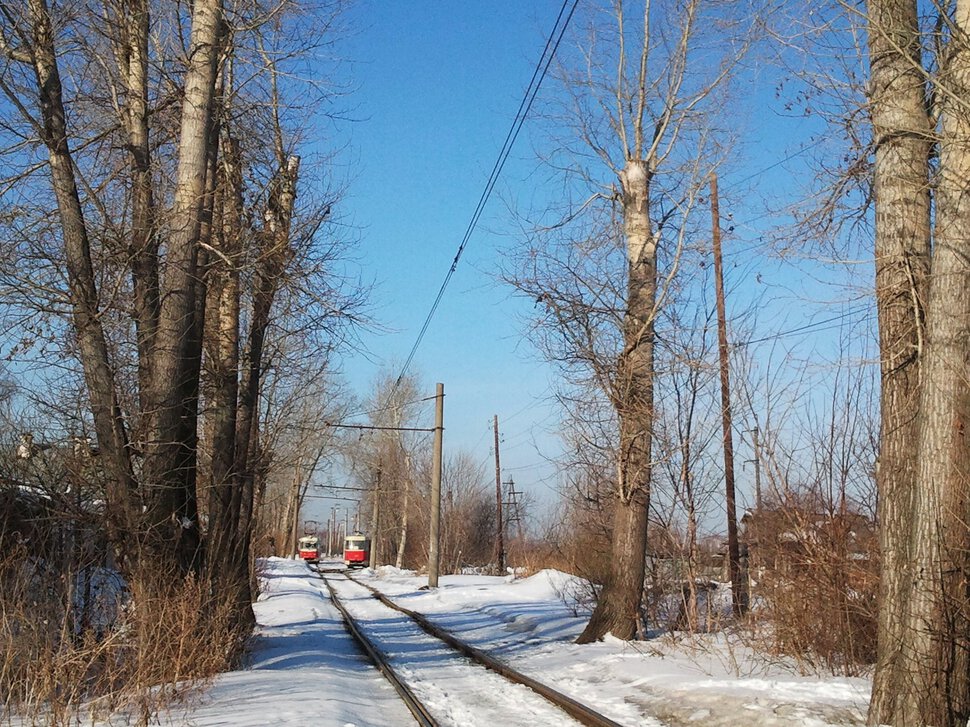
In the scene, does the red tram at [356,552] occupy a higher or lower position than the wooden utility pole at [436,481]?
lower

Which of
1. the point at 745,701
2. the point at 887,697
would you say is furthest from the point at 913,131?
the point at 745,701

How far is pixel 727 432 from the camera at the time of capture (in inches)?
665

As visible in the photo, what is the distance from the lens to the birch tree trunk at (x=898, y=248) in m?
7.90

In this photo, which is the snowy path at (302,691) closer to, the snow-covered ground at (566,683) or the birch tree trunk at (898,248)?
the snow-covered ground at (566,683)

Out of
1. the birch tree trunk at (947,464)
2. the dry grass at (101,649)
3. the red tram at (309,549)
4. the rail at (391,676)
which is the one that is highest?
the birch tree trunk at (947,464)

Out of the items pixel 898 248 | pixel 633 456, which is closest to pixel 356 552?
pixel 633 456

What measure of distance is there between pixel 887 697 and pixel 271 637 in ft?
38.8

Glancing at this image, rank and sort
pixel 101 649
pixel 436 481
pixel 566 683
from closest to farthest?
pixel 101 649 → pixel 566 683 → pixel 436 481

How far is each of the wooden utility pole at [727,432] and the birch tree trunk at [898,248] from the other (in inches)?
271

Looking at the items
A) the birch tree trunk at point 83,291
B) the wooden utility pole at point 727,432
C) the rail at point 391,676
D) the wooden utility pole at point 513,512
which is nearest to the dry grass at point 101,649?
the birch tree trunk at point 83,291

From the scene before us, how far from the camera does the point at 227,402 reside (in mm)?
14445

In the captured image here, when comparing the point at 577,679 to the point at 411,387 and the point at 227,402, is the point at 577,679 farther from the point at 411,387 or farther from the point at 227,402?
the point at 411,387

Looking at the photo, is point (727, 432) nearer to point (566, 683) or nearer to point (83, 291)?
point (566, 683)

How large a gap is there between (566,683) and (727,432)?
271 inches
